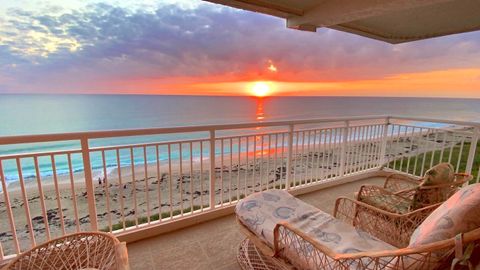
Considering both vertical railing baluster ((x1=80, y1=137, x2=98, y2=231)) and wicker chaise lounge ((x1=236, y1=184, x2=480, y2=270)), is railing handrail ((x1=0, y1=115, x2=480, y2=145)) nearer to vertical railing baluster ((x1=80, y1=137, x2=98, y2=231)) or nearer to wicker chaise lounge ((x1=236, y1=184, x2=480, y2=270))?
vertical railing baluster ((x1=80, y1=137, x2=98, y2=231))

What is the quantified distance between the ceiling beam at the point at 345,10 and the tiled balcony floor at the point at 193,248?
2303 mm

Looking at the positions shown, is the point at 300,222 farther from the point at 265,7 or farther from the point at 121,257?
the point at 265,7

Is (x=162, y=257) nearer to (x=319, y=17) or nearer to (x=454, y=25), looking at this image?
(x=319, y=17)

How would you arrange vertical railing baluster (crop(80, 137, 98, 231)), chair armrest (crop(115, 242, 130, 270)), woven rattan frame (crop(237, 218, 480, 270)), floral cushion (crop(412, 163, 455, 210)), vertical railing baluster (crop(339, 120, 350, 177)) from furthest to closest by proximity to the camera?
1. vertical railing baluster (crop(339, 120, 350, 177))
2. vertical railing baluster (crop(80, 137, 98, 231))
3. floral cushion (crop(412, 163, 455, 210))
4. chair armrest (crop(115, 242, 130, 270))
5. woven rattan frame (crop(237, 218, 480, 270))

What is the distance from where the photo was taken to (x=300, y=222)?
1690 millimetres

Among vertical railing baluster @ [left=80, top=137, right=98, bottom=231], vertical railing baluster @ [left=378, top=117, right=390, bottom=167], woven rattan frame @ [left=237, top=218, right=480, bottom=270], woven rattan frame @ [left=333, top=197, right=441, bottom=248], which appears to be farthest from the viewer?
vertical railing baluster @ [left=378, top=117, right=390, bottom=167]

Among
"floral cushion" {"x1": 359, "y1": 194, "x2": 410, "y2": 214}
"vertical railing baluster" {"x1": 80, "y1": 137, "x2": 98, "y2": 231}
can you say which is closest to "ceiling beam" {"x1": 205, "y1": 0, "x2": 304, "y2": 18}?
"vertical railing baluster" {"x1": 80, "y1": 137, "x2": 98, "y2": 231}

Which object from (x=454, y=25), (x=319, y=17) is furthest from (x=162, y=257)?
(x=454, y=25)

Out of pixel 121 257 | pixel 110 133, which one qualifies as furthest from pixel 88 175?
pixel 121 257

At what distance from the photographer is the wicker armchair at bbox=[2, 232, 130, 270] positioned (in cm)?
133

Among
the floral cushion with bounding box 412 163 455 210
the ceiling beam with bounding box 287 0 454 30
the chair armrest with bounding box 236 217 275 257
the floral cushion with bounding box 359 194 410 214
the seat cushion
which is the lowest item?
the chair armrest with bounding box 236 217 275 257

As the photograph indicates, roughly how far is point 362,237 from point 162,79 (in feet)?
34.6

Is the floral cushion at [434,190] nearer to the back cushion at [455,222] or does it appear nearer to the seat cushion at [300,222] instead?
the seat cushion at [300,222]

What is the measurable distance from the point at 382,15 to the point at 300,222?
2.40m
